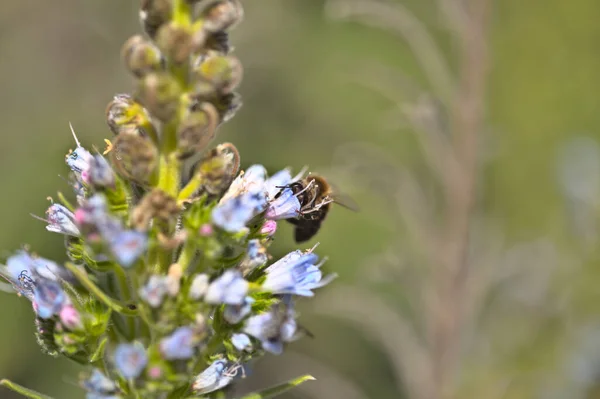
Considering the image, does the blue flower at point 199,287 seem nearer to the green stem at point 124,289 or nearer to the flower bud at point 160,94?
the green stem at point 124,289

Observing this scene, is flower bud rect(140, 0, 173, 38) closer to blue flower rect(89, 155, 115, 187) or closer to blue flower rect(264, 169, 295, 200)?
blue flower rect(89, 155, 115, 187)

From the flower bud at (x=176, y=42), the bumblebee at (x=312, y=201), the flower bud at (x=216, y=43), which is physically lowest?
the flower bud at (x=176, y=42)

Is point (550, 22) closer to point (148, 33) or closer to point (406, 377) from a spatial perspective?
point (406, 377)

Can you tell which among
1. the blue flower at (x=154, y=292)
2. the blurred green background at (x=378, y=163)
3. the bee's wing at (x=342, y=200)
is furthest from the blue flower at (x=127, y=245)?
the blurred green background at (x=378, y=163)

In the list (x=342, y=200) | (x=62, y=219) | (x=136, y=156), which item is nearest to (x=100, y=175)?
(x=136, y=156)

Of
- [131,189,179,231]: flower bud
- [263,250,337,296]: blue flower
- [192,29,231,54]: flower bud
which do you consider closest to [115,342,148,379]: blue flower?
[131,189,179,231]: flower bud

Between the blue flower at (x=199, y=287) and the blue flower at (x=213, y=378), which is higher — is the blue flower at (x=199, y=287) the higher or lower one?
the higher one
